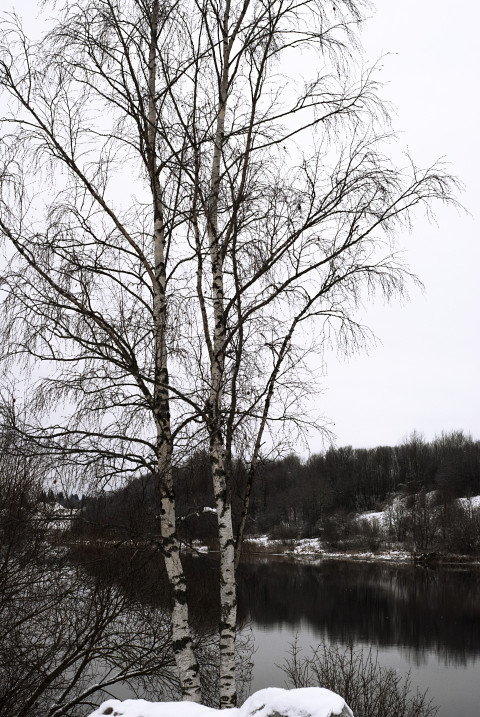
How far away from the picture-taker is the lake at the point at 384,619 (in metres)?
17.8

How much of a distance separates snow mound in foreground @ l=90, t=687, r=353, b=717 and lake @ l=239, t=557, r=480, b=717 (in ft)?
44.0

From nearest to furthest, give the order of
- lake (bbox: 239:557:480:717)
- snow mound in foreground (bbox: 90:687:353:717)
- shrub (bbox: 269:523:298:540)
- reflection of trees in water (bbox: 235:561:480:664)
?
snow mound in foreground (bbox: 90:687:353:717) < lake (bbox: 239:557:480:717) < reflection of trees in water (bbox: 235:561:480:664) < shrub (bbox: 269:523:298:540)

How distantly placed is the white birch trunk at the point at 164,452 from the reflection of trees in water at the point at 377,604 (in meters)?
16.5

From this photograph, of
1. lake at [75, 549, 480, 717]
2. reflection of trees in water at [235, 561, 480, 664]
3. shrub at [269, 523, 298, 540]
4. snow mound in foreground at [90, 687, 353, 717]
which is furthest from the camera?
shrub at [269, 523, 298, 540]

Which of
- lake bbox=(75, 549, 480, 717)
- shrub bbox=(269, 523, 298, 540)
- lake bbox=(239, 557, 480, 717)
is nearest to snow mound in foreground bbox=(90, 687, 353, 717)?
lake bbox=(75, 549, 480, 717)

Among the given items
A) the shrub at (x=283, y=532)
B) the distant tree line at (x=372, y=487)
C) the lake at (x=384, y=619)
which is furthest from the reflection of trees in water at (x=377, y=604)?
the shrub at (x=283, y=532)

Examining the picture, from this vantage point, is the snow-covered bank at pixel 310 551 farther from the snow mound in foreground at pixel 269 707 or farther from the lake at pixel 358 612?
the snow mound in foreground at pixel 269 707

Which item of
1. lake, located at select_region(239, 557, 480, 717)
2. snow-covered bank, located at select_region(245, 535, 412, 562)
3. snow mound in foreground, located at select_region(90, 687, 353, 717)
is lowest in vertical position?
lake, located at select_region(239, 557, 480, 717)

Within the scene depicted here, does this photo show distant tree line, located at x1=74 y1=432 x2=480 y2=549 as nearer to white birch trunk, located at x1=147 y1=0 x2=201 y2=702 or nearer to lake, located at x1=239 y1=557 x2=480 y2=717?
lake, located at x1=239 y1=557 x2=480 y2=717

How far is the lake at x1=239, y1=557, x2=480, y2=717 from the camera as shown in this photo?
58.4 ft

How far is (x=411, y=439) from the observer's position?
316 feet

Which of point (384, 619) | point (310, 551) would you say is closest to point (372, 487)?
point (310, 551)

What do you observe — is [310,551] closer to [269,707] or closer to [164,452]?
[164,452]

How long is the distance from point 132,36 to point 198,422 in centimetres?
430
